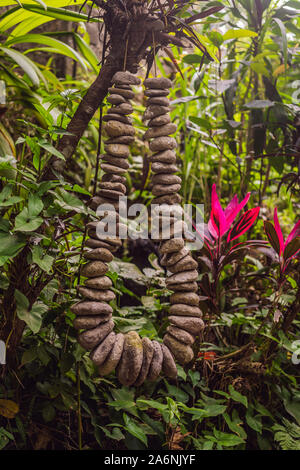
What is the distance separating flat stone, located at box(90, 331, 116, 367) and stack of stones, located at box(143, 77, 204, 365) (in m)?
0.10

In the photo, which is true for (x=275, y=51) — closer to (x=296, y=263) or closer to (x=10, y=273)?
(x=296, y=263)

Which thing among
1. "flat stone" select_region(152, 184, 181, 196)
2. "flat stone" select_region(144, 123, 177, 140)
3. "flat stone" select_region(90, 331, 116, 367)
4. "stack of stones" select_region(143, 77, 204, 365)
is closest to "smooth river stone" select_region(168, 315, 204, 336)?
"stack of stones" select_region(143, 77, 204, 365)

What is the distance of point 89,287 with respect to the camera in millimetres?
598

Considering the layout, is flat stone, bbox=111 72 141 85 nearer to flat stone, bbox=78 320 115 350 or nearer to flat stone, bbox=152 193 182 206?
flat stone, bbox=152 193 182 206

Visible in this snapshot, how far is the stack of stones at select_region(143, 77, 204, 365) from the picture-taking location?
620 mm

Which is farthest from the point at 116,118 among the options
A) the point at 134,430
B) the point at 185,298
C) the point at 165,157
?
the point at 134,430

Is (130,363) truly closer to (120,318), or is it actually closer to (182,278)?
(182,278)

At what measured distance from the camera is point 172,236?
0.63 m

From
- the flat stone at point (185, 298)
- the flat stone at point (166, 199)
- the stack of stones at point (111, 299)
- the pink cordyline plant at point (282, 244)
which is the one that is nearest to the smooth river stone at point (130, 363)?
the stack of stones at point (111, 299)

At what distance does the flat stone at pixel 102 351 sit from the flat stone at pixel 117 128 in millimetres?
330

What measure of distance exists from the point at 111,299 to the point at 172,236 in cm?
14

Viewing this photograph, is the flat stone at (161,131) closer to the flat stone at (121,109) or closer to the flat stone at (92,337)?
the flat stone at (121,109)

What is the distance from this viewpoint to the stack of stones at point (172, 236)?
0.62 metres
